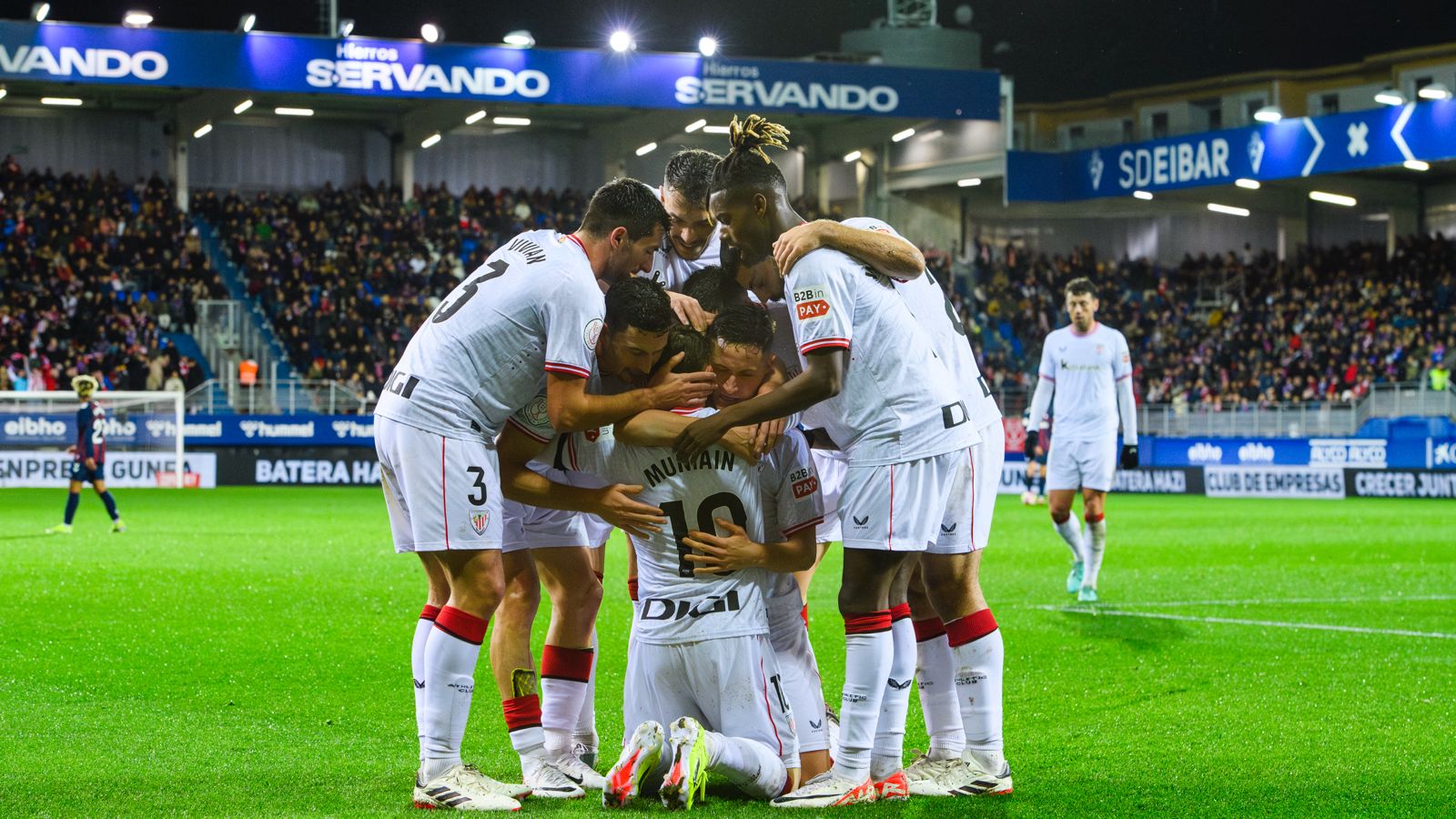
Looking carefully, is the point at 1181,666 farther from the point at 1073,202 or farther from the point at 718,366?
the point at 1073,202

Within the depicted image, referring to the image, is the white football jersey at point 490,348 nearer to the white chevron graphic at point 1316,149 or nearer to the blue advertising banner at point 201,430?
the blue advertising banner at point 201,430

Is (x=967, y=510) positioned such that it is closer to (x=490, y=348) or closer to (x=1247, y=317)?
(x=490, y=348)

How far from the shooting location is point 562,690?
626cm

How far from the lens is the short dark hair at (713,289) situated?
20.2 feet

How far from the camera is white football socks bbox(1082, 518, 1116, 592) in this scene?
12.4 meters

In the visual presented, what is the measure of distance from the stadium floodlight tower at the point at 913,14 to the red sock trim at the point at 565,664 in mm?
40648

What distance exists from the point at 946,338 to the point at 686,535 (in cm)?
140

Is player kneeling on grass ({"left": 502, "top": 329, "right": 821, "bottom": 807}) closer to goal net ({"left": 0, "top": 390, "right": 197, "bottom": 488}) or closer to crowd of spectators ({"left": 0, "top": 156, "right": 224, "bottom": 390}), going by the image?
goal net ({"left": 0, "top": 390, "right": 197, "bottom": 488})

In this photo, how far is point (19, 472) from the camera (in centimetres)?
2880

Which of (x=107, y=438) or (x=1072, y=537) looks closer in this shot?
(x=1072, y=537)

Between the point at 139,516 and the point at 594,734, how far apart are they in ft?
58.6

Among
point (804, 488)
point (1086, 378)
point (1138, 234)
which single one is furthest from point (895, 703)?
point (1138, 234)

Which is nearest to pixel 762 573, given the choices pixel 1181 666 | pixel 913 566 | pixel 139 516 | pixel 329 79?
pixel 913 566

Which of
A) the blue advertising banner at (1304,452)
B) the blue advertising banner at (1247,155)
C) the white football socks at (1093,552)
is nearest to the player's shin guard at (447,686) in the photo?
the white football socks at (1093,552)
